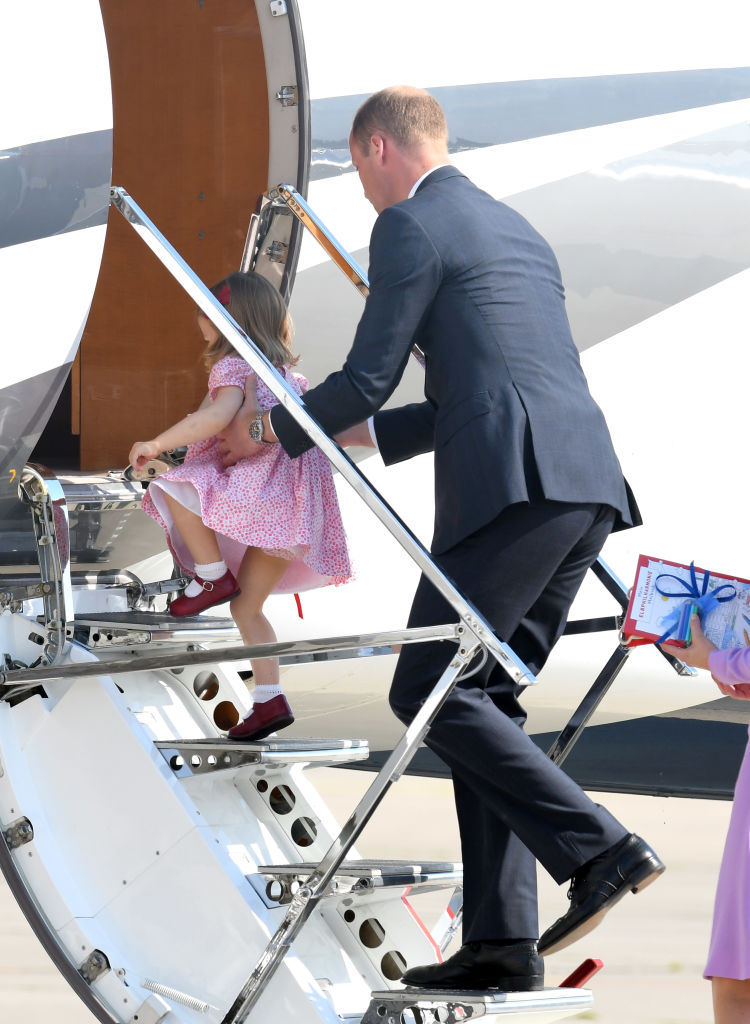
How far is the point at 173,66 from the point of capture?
3.83m

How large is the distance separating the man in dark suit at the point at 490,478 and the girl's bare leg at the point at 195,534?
51 centimetres

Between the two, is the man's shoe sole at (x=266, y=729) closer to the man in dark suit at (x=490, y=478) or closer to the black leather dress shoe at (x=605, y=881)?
the man in dark suit at (x=490, y=478)

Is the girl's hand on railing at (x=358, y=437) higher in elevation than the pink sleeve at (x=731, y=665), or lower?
higher

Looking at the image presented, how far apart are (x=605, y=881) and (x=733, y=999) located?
0.34 metres

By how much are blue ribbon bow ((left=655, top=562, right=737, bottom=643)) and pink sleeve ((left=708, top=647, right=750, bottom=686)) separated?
0.09 meters

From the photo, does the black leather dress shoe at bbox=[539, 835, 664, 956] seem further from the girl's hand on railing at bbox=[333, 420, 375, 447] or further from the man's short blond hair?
the man's short blond hair

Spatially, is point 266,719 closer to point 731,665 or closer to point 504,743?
point 504,743

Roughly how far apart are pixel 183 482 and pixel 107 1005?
108 cm

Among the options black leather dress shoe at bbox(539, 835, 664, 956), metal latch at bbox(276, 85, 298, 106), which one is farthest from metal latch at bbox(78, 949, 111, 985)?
metal latch at bbox(276, 85, 298, 106)

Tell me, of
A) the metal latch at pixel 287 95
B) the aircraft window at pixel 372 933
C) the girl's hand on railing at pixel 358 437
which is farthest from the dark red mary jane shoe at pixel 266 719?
the metal latch at pixel 287 95

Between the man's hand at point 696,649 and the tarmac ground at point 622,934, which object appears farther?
the tarmac ground at point 622,934

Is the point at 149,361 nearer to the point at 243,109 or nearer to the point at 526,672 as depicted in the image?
the point at 243,109

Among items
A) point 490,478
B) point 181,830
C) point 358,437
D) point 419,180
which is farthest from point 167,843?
point 419,180

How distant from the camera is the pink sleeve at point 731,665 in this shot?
229 centimetres
